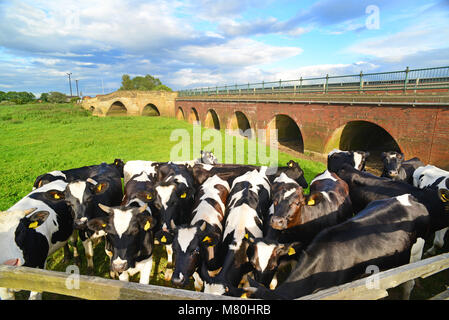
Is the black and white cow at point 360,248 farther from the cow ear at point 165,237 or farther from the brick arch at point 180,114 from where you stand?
the brick arch at point 180,114

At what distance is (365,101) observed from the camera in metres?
11.2

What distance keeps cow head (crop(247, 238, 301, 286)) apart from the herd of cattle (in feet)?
0.05

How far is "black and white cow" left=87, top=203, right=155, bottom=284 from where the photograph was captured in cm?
404

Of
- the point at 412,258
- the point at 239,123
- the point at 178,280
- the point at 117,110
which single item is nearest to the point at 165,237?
the point at 178,280

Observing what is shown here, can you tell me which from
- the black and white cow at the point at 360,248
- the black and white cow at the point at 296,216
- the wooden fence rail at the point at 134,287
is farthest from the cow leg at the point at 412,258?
the wooden fence rail at the point at 134,287

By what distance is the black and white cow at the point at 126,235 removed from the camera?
4.04 metres

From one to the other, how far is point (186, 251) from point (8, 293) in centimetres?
260

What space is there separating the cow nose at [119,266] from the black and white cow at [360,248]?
2196 mm

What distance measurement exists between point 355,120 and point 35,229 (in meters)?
12.5

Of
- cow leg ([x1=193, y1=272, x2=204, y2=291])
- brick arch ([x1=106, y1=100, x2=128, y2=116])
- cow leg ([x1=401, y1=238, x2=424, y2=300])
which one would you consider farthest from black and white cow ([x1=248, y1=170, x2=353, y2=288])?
brick arch ([x1=106, y1=100, x2=128, y2=116])

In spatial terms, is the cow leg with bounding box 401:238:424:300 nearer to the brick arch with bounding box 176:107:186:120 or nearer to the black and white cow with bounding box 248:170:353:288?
the black and white cow with bounding box 248:170:353:288

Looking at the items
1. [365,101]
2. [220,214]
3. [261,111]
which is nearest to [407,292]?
[220,214]
